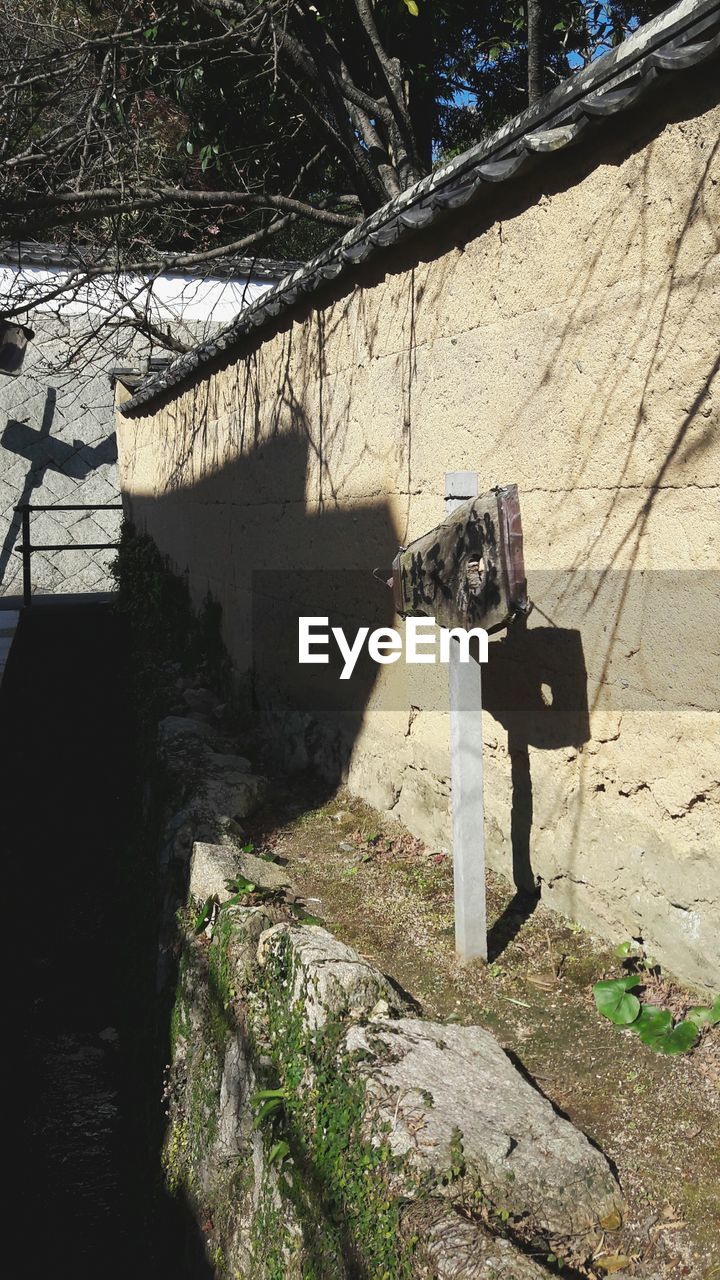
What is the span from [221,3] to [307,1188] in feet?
25.2

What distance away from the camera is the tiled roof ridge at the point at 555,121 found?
2.43 m

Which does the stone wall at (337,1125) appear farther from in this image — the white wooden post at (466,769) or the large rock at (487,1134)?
the white wooden post at (466,769)

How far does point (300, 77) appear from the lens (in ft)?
26.2

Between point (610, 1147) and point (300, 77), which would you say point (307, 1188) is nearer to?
point (610, 1147)

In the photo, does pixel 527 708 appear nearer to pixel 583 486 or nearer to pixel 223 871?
pixel 583 486

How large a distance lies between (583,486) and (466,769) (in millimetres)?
906

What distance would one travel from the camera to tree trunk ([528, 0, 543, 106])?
19.4 feet

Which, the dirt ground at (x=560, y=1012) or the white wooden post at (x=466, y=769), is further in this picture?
the white wooden post at (x=466, y=769)

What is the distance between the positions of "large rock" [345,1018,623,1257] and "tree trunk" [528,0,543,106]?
5404mm

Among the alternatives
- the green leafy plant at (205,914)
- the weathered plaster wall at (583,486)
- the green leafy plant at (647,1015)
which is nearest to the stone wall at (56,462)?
the weathered plaster wall at (583,486)

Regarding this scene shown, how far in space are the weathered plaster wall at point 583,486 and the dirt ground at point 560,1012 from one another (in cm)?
15

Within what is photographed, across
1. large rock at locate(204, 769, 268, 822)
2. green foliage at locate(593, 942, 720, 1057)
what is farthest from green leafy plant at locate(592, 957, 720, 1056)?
large rock at locate(204, 769, 268, 822)

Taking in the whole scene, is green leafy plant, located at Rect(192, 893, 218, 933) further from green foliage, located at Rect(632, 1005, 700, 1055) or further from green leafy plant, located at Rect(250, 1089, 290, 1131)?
green foliage, located at Rect(632, 1005, 700, 1055)

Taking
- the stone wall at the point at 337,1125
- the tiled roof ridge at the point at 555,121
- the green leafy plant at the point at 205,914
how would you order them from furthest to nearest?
the green leafy plant at the point at 205,914 < the tiled roof ridge at the point at 555,121 < the stone wall at the point at 337,1125
